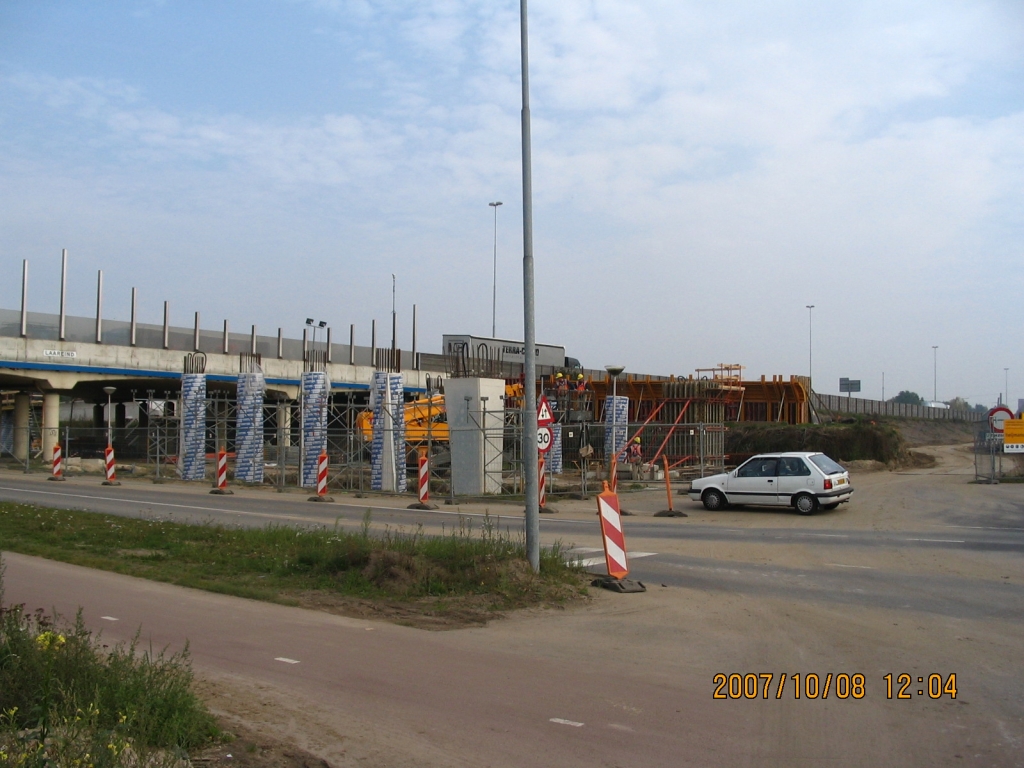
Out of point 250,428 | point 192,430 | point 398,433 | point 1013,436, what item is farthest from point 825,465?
point 192,430

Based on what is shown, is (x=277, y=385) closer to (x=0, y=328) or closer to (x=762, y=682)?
(x=0, y=328)

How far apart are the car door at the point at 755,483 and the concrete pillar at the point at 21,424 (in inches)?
1298

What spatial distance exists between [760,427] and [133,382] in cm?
3319

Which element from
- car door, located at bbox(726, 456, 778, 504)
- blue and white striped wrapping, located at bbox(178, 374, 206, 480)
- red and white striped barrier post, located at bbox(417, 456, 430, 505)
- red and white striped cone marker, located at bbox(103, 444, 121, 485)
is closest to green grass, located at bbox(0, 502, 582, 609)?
red and white striped barrier post, located at bbox(417, 456, 430, 505)

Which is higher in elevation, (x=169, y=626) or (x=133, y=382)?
(x=133, y=382)

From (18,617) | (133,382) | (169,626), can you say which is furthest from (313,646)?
(133,382)

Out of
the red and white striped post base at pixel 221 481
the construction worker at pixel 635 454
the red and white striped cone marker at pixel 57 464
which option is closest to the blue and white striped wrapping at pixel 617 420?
the construction worker at pixel 635 454

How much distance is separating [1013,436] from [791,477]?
413 inches

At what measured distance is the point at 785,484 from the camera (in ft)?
70.4

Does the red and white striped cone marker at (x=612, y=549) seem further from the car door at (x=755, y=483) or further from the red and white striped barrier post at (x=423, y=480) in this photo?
the red and white striped barrier post at (x=423, y=480)

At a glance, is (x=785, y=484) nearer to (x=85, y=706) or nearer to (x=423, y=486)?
(x=423, y=486)

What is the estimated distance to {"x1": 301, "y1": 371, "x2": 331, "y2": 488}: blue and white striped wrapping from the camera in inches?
1219

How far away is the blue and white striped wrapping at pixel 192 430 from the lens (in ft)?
111

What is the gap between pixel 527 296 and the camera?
1191 cm
